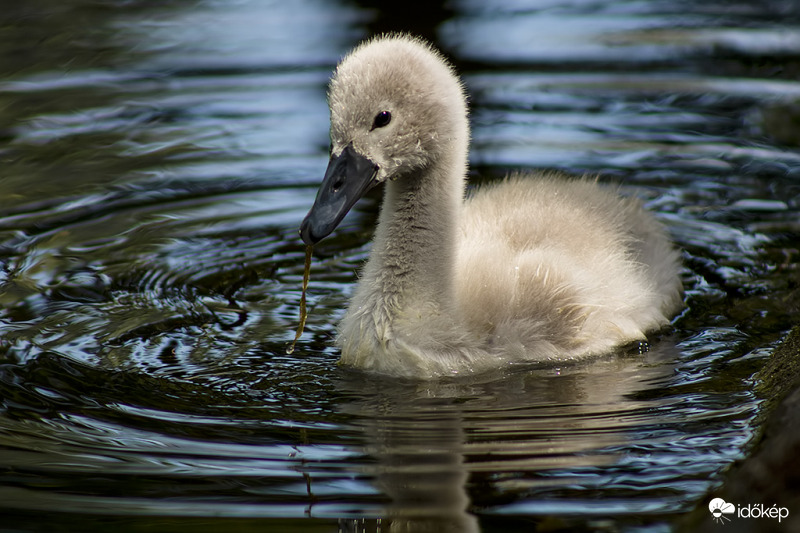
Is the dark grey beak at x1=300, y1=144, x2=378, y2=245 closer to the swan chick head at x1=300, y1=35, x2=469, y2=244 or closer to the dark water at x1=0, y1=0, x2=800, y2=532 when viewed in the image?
the swan chick head at x1=300, y1=35, x2=469, y2=244

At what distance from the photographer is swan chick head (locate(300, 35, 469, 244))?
5020mm

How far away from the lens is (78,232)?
709 centimetres

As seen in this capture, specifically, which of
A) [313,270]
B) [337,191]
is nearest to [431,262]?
[337,191]

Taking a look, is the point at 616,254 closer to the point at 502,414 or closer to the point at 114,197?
the point at 502,414

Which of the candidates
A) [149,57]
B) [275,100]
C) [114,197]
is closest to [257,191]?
[114,197]

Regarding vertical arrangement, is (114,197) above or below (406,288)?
below

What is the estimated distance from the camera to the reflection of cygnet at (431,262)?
5.07 m

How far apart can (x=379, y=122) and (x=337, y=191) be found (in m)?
0.36

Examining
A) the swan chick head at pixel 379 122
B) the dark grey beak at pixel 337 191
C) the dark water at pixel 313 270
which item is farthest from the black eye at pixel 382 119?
the dark water at pixel 313 270

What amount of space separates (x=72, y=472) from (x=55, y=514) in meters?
0.29

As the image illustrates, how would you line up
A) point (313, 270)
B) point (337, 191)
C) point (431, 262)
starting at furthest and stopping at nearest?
1. point (313, 270)
2. point (431, 262)
3. point (337, 191)

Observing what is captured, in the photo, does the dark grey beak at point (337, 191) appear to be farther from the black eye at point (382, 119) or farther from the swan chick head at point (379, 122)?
the black eye at point (382, 119)

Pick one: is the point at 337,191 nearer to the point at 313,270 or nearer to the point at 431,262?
the point at 431,262

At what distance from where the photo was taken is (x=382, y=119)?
5.11m
